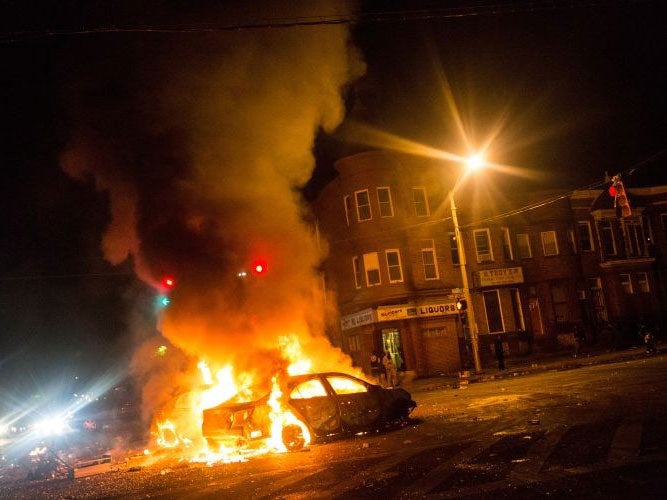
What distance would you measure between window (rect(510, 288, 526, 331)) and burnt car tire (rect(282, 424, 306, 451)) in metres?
22.0

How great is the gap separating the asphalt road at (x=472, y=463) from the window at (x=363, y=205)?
16.9 metres

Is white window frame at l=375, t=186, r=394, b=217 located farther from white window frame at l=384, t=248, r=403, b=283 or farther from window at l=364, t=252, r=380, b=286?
window at l=364, t=252, r=380, b=286

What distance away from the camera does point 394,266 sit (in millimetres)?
28469

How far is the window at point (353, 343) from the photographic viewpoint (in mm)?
29141

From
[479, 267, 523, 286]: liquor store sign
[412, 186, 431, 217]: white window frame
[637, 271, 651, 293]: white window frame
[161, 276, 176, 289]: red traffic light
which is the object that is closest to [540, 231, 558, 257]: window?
[479, 267, 523, 286]: liquor store sign

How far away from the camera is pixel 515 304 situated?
30312 mm

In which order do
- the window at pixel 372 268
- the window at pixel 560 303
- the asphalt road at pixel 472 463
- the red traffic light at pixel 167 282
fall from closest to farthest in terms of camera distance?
the asphalt road at pixel 472 463 < the red traffic light at pixel 167 282 < the window at pixel 372 268 < the window at pixel 560 303

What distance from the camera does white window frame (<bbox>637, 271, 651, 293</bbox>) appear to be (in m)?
33.2

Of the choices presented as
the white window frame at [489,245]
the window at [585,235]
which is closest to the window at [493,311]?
the white window frame at [489,245]

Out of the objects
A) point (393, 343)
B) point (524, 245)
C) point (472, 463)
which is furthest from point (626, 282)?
point (472, 463)

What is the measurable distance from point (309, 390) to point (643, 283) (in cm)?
2937

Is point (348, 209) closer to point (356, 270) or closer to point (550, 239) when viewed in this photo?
point (356, 270)

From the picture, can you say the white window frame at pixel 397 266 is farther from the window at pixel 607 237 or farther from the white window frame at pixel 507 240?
the window at pixel 607 237

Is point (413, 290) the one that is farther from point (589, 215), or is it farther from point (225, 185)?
point (225, 185)
